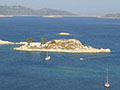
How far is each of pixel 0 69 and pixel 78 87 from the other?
32.7 meters

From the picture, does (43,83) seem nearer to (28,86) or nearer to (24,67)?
(28,86)

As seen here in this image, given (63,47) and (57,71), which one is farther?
(63,47)

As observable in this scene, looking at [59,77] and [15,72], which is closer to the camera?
[59,77]

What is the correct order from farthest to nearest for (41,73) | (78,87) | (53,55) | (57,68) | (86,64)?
(53,55) < (86,64) < (57,68) < (41,73) < (78,87)

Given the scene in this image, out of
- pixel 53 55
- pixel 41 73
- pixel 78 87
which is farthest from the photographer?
pixel 53 55

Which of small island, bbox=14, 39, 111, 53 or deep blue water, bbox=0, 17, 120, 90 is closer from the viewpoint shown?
deep blue water, bbox=0, 17, 120, 90

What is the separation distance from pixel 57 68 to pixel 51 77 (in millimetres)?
13113

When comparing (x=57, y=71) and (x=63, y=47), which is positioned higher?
(x=63, y=47)

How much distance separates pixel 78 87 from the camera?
289 feet

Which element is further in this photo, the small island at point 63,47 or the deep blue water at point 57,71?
the small island at point 63,47

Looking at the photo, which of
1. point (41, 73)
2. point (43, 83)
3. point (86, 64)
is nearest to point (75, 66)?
point (86, 64)

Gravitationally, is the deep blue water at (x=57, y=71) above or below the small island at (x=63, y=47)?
below

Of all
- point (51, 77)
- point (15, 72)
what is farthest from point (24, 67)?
point (51, 77)

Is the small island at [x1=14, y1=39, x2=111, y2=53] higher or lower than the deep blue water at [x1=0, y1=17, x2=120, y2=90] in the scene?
higher
